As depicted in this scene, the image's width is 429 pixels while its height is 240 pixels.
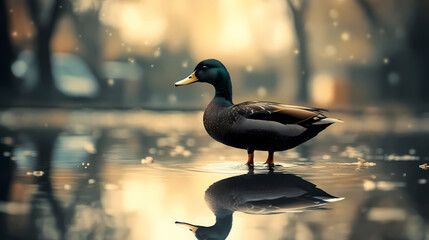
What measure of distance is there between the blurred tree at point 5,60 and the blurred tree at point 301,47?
329 inches

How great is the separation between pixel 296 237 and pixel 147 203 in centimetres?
162

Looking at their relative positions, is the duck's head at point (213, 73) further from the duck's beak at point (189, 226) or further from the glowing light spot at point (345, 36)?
the glowing light spot at point (345, 36)

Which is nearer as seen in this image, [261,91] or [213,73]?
[213,73]

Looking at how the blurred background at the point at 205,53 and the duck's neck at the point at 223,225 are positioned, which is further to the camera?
the blurred background at the point at 205,53

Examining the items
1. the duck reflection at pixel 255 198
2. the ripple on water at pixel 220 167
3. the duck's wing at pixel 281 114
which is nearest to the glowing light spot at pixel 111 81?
the ripple on water at pixel 220 167

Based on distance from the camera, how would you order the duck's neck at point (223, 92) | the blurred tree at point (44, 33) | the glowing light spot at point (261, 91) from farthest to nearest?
the glowing light spot at point (261, 91), the blurred tree at point (44, 33), the duck's neck at point (223, 92)

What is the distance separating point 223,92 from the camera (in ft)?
26.7

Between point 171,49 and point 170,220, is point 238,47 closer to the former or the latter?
point 171,49

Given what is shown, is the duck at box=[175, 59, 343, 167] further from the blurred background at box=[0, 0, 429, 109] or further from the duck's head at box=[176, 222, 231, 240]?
the blurred background at box=[0, 0, 429, 109]

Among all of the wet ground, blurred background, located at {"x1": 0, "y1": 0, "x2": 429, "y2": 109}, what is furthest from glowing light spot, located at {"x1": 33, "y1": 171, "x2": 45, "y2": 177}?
blurred background, located at {"x1": 0, "y1": 0, "x2": 429, "y2": 109}

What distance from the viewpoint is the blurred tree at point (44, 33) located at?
22.6m

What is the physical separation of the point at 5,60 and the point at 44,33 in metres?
1.52

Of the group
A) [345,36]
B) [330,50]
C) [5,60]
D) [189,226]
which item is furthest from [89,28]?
[189,226]

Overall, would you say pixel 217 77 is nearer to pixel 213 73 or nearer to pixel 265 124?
pixel 213 73
